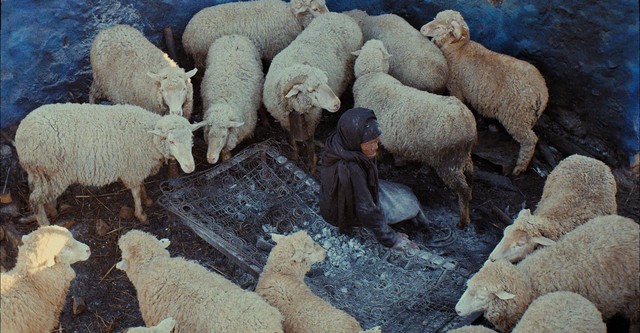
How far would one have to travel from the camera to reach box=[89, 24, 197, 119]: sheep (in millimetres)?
7040

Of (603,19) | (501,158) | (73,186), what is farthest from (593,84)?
(73,186)

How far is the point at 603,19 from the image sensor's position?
6691 mm

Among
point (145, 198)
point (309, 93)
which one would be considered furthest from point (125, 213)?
point (309, 93)

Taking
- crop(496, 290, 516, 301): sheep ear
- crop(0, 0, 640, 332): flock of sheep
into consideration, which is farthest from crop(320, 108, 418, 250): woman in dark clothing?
crop(496, 290, 516, 301): sheep ear

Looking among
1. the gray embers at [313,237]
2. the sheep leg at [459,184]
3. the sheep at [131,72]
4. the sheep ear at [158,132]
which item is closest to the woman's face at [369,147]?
the gray embers at [313,237]

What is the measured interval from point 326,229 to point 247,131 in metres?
1.53

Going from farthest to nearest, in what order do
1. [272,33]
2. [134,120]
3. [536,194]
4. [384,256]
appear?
1. [272,33]
2. [536,194]
3. [134,120]
4. [384,256]

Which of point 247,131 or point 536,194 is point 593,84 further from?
point 247,131

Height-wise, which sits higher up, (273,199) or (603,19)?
(603,19)

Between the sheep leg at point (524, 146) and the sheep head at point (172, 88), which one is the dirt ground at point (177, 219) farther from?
the sheep head at point (172, 88)

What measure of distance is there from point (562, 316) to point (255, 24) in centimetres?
502

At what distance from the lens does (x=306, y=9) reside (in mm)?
8203

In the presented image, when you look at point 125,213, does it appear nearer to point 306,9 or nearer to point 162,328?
point 162,328

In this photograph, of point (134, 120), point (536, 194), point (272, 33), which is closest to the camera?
point (134, 120)
